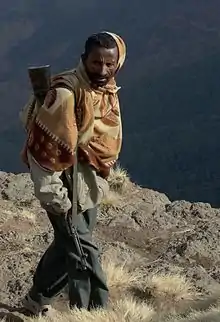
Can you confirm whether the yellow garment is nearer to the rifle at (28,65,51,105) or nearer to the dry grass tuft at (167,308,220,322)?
the rifle at (28,65,51,105)

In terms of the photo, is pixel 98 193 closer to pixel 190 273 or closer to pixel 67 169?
pixel 67 169

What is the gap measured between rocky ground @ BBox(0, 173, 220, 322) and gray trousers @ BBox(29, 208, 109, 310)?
0.36m

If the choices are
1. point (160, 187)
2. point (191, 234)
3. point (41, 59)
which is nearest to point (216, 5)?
point (41, 59)

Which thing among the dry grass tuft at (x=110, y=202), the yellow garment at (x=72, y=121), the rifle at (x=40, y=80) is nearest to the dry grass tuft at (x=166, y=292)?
Answer: the yellow garment at (x=72, y=121)

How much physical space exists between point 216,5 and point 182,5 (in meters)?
4.31

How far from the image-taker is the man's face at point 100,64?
5328 mm

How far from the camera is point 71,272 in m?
5.75

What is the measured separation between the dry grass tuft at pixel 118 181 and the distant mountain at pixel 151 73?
3914 centimetres

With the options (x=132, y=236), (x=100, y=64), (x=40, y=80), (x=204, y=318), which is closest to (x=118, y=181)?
(x=132, y=236)

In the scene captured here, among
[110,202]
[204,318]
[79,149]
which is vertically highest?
[79,149]

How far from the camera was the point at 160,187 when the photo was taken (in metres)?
53.8

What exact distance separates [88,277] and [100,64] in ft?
4.41

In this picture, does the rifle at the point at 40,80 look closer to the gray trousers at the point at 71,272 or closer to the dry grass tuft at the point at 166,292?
the gray trousers at the point at 71,272

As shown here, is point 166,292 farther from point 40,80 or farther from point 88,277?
point 40,80
